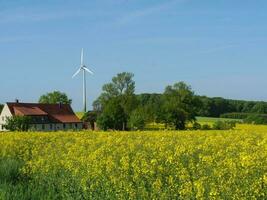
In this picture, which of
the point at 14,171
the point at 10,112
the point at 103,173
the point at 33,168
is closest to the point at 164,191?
the point at 103,173

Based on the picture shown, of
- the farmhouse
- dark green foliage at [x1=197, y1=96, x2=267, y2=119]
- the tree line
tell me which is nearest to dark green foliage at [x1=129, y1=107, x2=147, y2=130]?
the tree line

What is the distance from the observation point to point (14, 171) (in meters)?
14.2

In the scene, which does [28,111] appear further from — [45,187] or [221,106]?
[45,187]

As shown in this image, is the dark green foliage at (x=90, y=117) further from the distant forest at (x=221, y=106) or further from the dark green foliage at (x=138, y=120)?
the dark green foliage at (x=138, y=120)

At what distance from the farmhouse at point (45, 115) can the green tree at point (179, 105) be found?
14909mm

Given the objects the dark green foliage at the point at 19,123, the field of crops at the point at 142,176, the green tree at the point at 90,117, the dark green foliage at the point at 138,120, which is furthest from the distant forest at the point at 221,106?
the field of crops at the point at 142,176

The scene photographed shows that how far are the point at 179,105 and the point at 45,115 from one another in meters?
20.9

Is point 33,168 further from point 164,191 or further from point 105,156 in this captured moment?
point 164,191

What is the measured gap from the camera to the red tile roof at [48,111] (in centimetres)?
8929

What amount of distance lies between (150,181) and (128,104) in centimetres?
8304

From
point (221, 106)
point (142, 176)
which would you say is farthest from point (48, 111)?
point (142, 176)

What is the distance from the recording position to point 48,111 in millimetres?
94062

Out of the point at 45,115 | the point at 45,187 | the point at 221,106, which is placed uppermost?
the point at 221,106

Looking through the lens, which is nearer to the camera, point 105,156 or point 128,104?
point 105,156
